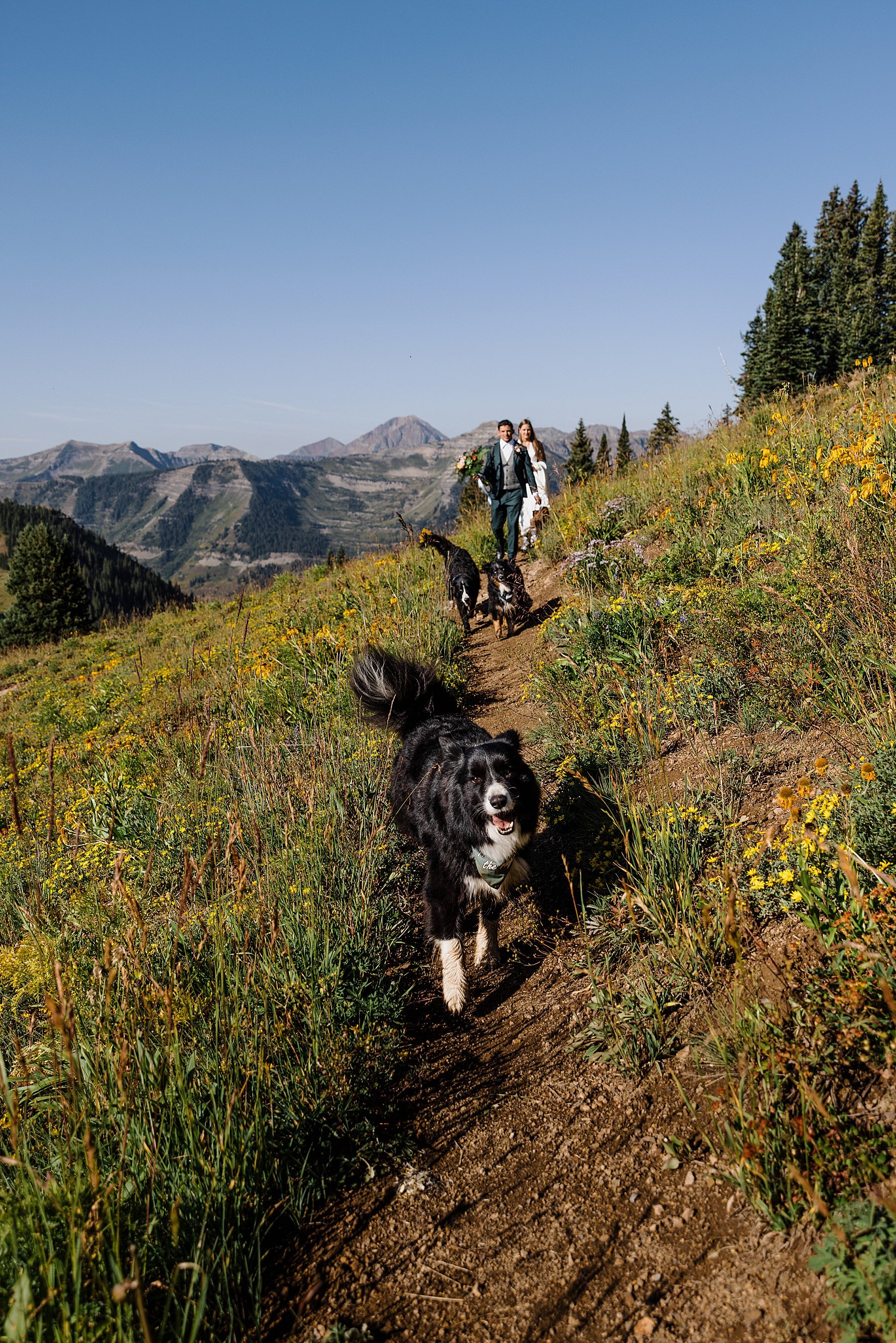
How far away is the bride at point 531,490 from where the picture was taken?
1101cm

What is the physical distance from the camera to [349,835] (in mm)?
4215

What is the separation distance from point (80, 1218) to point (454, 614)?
8.67 m

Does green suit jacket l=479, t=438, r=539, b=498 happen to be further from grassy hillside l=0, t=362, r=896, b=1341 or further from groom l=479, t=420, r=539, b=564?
grassy hillside l=0, t=362, r=896, b=1341

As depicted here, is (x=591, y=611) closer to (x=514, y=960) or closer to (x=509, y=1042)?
(x=514, y=960)

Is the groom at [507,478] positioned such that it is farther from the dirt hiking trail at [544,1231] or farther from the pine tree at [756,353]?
the pine tree at [756,353]

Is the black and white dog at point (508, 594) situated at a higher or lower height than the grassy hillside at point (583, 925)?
higher

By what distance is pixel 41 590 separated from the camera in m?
39.1

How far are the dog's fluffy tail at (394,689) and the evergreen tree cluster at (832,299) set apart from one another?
1615 inches

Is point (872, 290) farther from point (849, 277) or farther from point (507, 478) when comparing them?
point (507, 478)

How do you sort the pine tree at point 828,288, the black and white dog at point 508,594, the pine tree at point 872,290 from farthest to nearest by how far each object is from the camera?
the pine tree at point 828,288, the pine tree at point 872,290, the black and white dog at point 508,594

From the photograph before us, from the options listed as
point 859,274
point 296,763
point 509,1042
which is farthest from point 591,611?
point 859,274

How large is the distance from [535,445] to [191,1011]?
1033cm

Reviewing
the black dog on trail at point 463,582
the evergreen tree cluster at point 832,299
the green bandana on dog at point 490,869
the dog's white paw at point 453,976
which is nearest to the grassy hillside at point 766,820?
the green bandana on dog at point 490,869

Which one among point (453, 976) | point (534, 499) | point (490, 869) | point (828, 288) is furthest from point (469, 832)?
point (828, 288)
